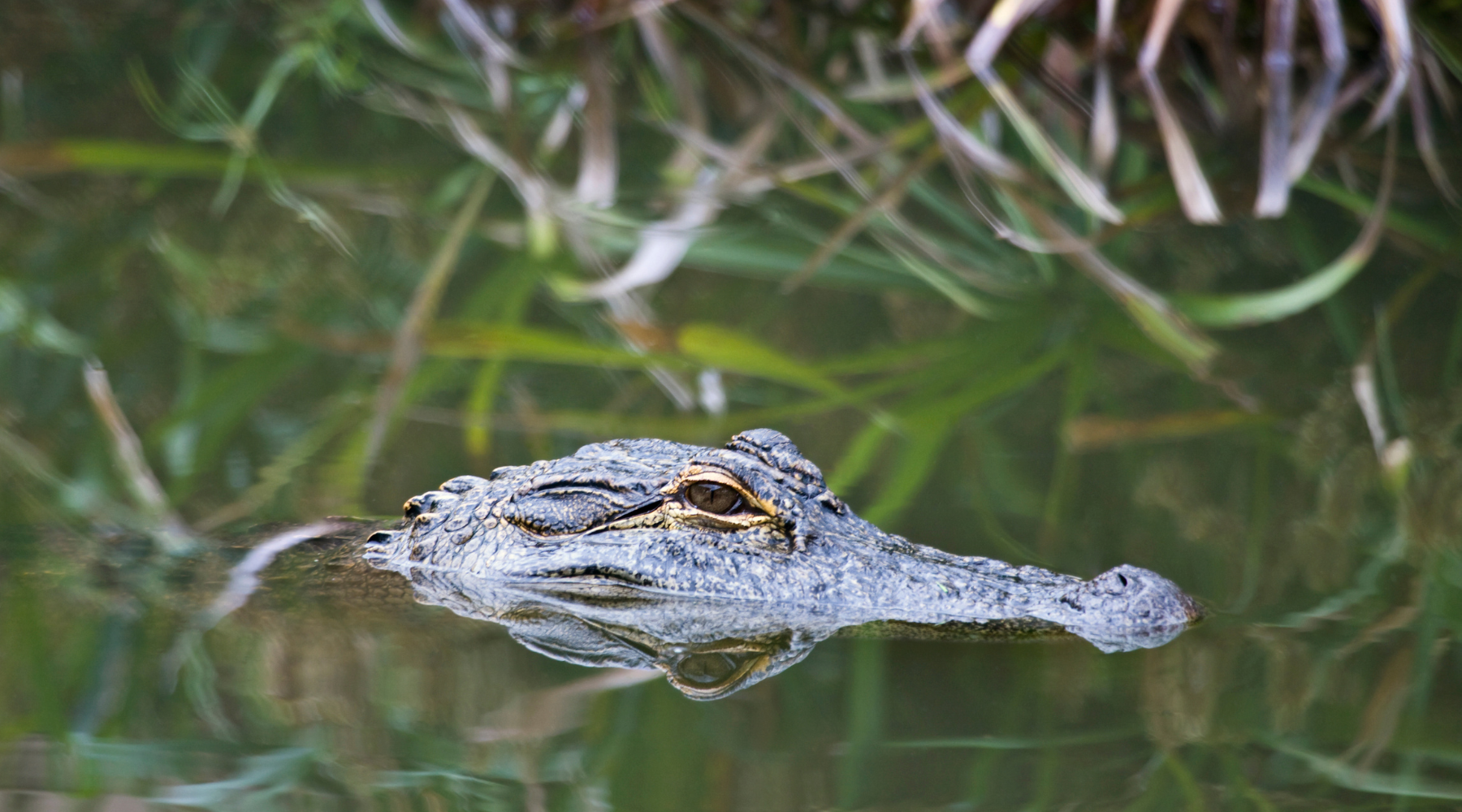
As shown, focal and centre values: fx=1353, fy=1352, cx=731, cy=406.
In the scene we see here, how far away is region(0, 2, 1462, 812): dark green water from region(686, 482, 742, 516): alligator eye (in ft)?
1.59

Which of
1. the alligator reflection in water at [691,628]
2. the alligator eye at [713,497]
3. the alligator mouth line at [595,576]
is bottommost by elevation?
the alligator reflection in water at [691,628]

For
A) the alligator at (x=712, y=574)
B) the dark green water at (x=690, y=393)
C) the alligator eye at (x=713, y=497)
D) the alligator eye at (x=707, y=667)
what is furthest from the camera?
the alligator eye at (x=713, y=497)

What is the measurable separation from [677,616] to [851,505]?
876 millimetres

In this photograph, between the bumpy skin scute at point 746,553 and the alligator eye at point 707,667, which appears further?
the bumpy skin scute at point 746,553

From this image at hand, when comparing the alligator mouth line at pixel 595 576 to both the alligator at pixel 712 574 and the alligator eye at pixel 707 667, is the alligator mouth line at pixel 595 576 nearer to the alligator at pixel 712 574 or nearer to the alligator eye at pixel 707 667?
the alligator at pixel 712 574

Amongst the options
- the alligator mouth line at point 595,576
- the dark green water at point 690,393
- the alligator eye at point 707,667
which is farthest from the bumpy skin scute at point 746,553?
the alligator eye at point 707,667

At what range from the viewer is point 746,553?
3.45 metres

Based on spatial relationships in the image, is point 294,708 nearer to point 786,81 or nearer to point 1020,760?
point 1020,760

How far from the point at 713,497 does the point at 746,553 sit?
0.54 feet

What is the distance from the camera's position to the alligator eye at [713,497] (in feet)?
11.3

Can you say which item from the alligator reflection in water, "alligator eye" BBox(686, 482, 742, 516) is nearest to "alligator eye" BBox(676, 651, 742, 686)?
the alligator reflection in water

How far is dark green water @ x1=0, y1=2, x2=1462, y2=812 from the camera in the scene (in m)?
2.79

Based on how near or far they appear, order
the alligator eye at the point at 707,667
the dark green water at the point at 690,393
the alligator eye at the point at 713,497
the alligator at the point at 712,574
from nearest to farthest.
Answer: the dark green water at the point at 690,393
the alligator eye at the point at 707,667
the alligator at the point at 712,574
the alligator eye at the point at 713,497

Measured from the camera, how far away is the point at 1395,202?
6840 mm
